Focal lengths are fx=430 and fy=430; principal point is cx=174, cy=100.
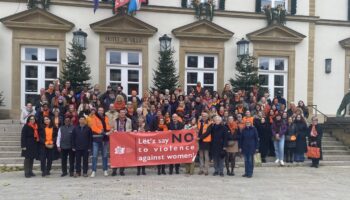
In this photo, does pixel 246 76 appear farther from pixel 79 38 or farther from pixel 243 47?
pixel 79 38

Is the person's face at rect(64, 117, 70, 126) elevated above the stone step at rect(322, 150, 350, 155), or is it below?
above

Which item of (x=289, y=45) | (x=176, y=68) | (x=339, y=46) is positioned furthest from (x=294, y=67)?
(x=176, y=68)

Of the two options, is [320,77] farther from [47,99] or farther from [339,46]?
[47,99]

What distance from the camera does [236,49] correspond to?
67.3ft

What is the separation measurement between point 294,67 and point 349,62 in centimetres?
314

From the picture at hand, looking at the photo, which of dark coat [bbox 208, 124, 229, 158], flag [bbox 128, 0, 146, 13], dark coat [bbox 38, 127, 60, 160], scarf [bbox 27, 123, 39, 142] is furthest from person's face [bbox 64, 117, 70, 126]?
flag [bbox 128, 0, 146, 13]

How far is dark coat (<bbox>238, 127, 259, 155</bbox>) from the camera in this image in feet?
40.4

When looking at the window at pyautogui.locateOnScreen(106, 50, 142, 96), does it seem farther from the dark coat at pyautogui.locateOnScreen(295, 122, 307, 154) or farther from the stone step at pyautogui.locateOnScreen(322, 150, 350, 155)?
the stone step at pyautogui.locateOnScreen(322, 150, 350, 155)

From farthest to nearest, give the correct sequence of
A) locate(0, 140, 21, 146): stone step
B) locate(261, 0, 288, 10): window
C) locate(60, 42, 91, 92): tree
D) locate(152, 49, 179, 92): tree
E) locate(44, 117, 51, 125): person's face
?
locate(261, 0, 288, 10): window < locate(152, 49, 179, 92): tree < locate(60, 42, 91, 92): tree < locate(0, 140, 21, 146): stone step < locate(44, 117, 51, 125): person's face

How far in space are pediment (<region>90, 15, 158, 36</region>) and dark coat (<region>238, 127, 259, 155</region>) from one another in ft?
28.5

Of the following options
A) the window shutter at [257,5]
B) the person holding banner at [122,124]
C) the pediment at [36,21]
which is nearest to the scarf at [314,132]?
the person holding banner at [122,124]

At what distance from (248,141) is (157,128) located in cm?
276

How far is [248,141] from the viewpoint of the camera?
1234 cm

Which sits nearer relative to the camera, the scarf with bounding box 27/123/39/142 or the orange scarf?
the scarf with bounding box 27/123/39/142
